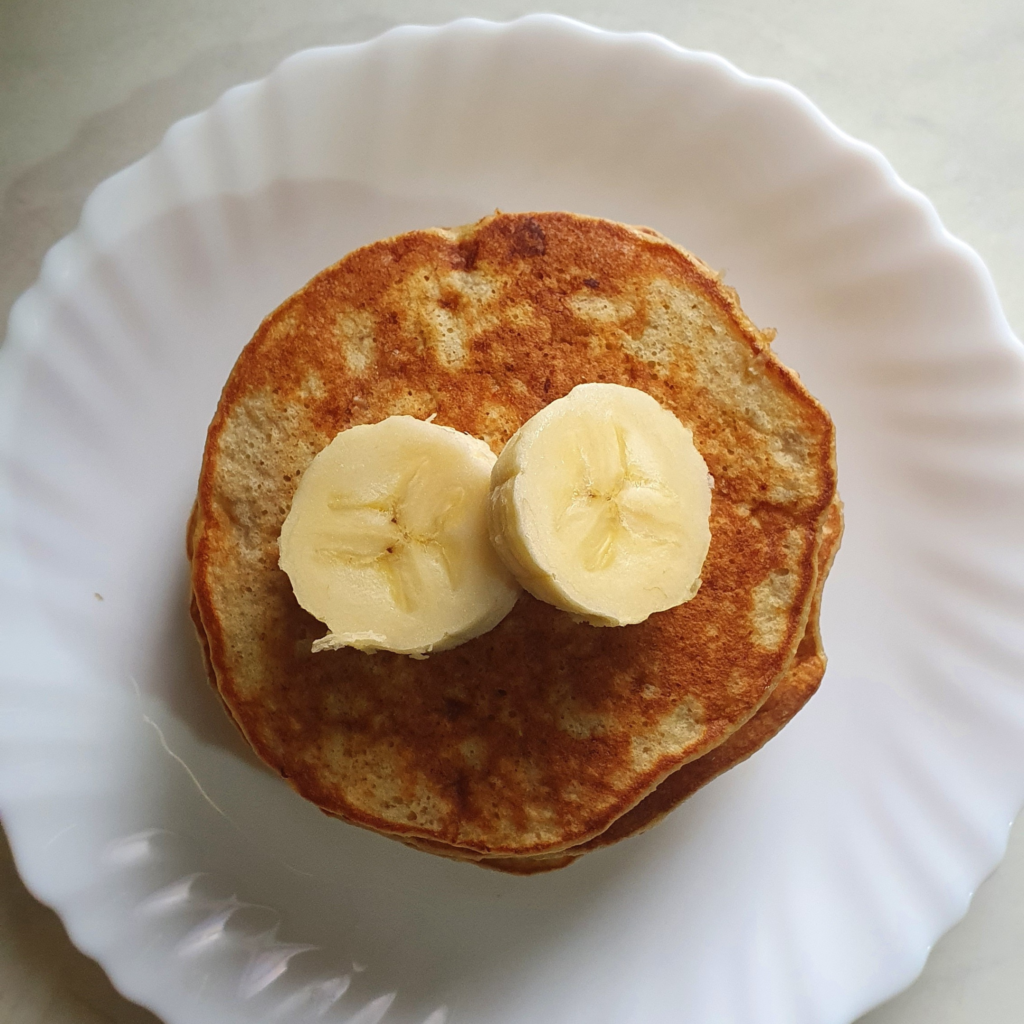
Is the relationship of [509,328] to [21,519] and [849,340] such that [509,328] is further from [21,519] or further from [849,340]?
[21,519]

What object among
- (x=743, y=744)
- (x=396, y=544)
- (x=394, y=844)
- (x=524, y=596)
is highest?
(x=396, y=544)

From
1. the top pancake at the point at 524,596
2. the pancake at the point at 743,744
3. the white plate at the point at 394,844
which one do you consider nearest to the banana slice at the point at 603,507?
the top pancake at the point at 524,596

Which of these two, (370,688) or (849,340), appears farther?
(849,340)

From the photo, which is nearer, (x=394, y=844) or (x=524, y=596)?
(x=524, y=596)

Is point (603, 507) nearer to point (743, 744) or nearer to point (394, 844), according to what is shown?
point (743, 744)

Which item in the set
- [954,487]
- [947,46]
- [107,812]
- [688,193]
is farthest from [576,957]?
[947,46]

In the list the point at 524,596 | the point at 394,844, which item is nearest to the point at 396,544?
the point at 524,596

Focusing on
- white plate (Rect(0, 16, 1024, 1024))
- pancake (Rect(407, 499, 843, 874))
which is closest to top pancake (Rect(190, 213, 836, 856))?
pancake (Rect(407, 499, 843, 874))
